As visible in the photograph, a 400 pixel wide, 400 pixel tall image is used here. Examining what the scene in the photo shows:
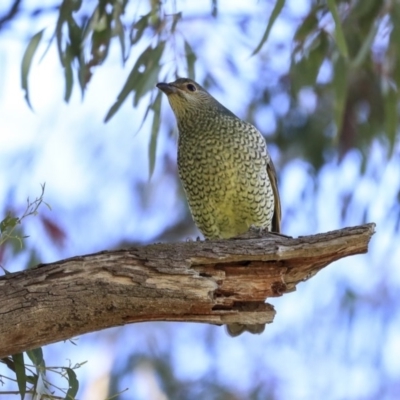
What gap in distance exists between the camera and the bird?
475 centimetres

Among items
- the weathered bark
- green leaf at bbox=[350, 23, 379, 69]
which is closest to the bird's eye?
green leaf at bbox=[350, 23, 379, 69]

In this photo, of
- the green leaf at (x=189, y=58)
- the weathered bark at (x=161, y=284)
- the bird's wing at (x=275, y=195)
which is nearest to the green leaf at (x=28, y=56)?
the green leaf at (x=189, y=58)

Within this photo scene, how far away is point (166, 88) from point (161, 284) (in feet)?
6.91

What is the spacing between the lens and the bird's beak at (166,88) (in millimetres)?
4836

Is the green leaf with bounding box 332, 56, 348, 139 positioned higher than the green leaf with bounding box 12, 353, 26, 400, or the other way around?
the green leaf with bounding box 332, 56, 348, 139

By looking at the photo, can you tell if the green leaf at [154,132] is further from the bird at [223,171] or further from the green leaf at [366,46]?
the green leaf at [366,46]

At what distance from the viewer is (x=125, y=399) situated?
7.77 m

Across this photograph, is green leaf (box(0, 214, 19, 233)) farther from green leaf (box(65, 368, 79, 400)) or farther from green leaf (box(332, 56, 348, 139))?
green leaf (box(332, 56, 348, 139))

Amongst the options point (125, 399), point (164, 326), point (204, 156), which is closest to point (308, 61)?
point (204, 156)

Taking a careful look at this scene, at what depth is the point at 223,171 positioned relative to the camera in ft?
15.6

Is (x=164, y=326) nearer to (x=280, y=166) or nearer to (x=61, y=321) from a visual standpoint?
(x=280, y=166)

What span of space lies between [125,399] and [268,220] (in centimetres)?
340

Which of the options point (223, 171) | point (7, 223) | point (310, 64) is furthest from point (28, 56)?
point (7, 223)

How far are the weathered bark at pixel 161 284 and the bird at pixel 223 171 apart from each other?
162 cm
